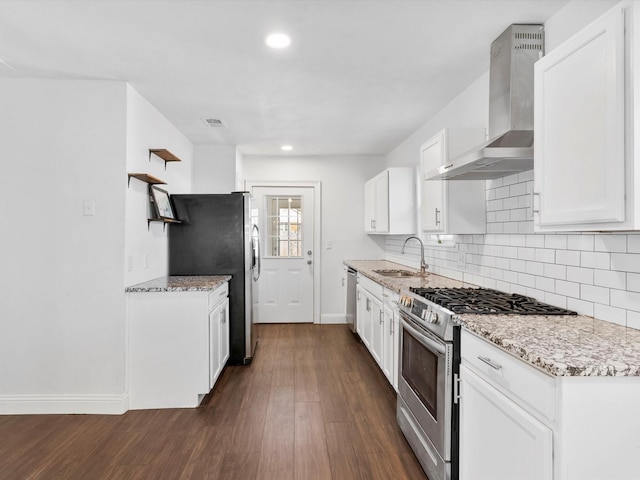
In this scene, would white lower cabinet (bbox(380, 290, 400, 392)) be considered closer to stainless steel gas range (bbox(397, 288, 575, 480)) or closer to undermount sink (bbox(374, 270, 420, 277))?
stainless steel gas range (bbox(397, 288, 575, 480))

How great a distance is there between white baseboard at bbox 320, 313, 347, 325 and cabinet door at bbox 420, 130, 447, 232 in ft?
9.19

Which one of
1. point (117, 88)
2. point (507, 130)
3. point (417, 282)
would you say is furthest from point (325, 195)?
point (507, 130)

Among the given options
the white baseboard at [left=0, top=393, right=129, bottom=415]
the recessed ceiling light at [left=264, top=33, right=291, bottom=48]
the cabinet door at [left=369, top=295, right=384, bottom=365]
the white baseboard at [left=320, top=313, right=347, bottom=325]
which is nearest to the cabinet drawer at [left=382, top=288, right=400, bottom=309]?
the cabinet door at [left=369, top=295, right=384, bottom=365]

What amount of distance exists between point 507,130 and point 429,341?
124cm

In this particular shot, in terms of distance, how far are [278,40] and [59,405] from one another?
2.98m

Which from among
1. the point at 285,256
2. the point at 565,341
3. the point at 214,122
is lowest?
the point at 565,341

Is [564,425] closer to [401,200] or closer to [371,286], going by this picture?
[371,286]

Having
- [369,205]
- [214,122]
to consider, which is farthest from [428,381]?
[369,205]

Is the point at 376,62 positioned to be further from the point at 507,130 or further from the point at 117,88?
the point at 117,88

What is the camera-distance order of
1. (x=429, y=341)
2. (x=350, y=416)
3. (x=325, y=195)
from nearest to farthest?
(x=429, y=341), (x=350, y=416), (x=325, y=195)

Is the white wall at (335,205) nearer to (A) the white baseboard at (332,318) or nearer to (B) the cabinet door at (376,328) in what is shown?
(A) the white baseboard at (332,318)

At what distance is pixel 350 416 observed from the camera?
2.76m

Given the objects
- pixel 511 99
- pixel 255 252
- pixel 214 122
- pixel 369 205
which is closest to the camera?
pixel 511 99

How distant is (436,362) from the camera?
1.92 m
